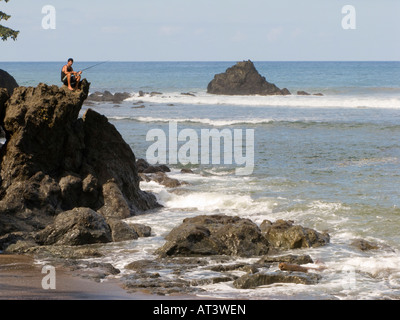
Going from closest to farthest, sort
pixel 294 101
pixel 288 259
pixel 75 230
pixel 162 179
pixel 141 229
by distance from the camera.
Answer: pixel 288 259 < pixel 75 230 < pixel 141 229 < pixel 162 179 < pixel 294 101

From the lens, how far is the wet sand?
31.9 ft

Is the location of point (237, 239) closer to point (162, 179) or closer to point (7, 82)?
point (162, 179)

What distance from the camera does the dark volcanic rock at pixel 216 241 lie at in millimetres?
12750

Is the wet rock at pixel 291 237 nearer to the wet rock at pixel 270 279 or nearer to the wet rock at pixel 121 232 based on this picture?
the wet rock at pixel 270 279

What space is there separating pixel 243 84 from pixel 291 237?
61938 mm

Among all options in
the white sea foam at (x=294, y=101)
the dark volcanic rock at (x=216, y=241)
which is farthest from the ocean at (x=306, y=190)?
the white sea foam at (x=294, y=101)

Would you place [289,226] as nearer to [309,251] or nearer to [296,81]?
[309,251]

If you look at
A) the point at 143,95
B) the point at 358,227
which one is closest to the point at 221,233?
the point at 358,227

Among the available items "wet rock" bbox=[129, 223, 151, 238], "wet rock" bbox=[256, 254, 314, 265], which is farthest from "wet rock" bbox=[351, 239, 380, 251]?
"wet rock" bbox=[129, 223, 151, 238]

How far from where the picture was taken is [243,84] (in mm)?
74625

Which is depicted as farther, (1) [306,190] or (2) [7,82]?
(2) [7,82]

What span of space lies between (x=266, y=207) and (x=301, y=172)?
574cm

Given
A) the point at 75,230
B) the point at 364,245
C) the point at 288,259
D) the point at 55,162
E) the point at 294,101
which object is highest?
the point at 55,162

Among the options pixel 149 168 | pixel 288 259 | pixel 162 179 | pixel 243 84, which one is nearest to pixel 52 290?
pixel 288 259
